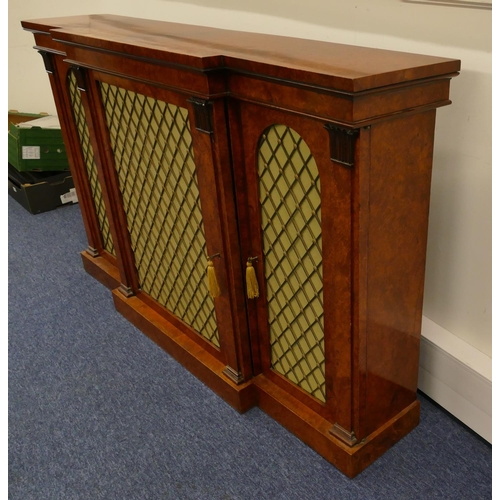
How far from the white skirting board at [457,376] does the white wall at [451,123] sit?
0.11 feet

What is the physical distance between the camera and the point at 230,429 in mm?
1870

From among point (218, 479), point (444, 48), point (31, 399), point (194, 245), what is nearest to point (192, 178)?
point (194, 245)

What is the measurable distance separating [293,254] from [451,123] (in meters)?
0.56

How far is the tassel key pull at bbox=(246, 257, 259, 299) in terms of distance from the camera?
1666 mm

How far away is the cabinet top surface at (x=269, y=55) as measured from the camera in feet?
3.86

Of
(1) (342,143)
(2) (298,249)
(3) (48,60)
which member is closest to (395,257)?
(2) (298,249)

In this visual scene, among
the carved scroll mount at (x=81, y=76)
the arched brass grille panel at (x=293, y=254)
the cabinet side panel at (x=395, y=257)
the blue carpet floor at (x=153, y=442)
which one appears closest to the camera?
the cabinet side panel at (x=395, y=257)

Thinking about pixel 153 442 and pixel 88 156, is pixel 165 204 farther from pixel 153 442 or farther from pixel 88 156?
pixel 153 442

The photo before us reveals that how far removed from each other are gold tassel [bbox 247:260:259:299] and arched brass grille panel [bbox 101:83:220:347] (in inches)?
9.5

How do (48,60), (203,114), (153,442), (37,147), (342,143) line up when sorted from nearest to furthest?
1. (342,143)
2. (203,114)
3. (153,442)
4. (48,60)
5. (37,147)

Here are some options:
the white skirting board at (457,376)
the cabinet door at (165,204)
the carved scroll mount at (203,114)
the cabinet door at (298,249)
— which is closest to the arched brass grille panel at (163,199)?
the cabinet door at (165,204)

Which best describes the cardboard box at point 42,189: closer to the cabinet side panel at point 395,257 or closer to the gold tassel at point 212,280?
the gold tassel at point 212,280

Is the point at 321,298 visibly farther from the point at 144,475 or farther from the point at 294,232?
the point at 144,475

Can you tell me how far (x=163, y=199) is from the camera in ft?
6.40
